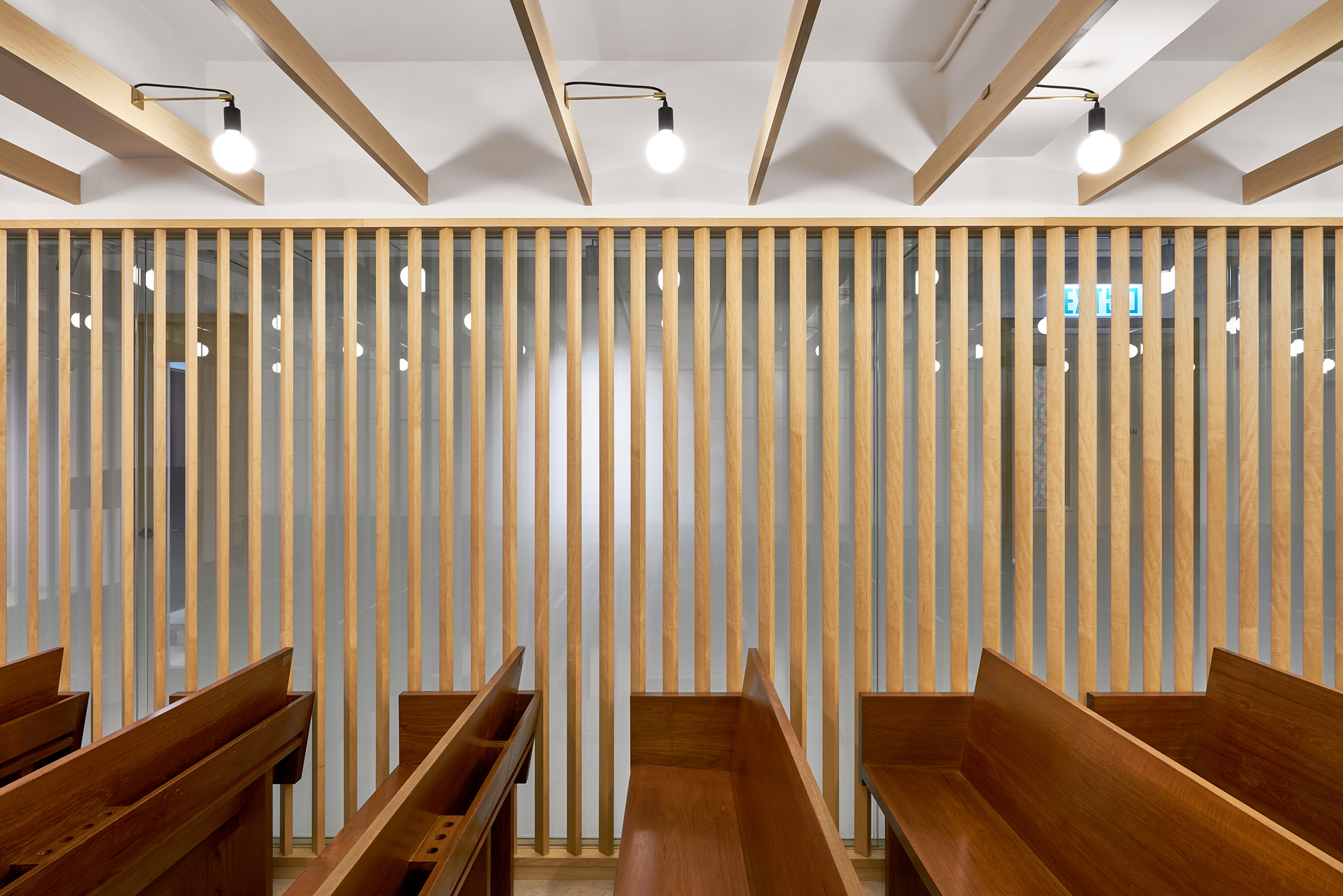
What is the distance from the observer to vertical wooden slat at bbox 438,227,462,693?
225 cm

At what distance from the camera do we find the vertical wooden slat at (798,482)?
2258 mm

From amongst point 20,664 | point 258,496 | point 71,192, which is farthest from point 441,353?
point 20,664

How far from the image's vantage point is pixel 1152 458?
2.25m

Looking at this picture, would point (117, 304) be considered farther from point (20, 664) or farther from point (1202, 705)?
point (1202, 705)

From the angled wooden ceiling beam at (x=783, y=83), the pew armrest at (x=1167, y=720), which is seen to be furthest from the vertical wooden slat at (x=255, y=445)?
the pew armrest at (x=1167, y=720)

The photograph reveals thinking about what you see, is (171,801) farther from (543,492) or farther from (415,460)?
(543,492)

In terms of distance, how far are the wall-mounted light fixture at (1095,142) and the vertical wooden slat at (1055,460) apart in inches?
17.0

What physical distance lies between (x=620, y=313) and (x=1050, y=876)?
2058mm

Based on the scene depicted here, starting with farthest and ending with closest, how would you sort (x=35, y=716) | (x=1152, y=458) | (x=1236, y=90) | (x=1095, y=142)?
1. (x=1152, y=458)
2. (x=35, y=716)
3. (x=1095, y=142)
4. (x=1236, y=90)

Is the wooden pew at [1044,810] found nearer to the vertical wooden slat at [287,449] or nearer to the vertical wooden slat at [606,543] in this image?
the vertical wooden slat at [606,543]

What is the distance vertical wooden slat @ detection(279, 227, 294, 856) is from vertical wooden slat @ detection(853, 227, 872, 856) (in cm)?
207

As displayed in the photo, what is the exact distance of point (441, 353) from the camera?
2.28m

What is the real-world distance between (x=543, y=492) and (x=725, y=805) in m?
1.19

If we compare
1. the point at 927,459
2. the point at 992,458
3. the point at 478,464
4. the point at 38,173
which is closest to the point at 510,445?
the point at 478,464
